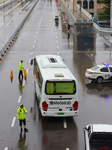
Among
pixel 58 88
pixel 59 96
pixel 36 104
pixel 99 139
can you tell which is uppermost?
pixel 58 88

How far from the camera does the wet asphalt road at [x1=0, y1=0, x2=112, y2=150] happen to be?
1498 centimetres

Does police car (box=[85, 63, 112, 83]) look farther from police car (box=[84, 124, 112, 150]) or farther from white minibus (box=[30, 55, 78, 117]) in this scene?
police car (box=[84, 124, 112, 150])

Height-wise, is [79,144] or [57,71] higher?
[57,71]

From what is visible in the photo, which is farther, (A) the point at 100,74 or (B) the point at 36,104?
(A) the point at 100,74

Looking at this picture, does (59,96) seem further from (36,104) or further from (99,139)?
(99,139)

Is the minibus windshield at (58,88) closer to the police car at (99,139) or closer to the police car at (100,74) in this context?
the police car at (99,139)

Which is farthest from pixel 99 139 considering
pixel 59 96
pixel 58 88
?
pixel 58 88

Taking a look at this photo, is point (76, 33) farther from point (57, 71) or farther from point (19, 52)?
point (57, 71)

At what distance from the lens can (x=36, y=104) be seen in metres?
20.2

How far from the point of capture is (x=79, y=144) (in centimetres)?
1454

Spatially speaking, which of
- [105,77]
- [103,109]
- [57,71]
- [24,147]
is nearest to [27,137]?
[24,147]

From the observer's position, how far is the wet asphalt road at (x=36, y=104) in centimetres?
1498

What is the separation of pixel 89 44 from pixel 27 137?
1220 inches

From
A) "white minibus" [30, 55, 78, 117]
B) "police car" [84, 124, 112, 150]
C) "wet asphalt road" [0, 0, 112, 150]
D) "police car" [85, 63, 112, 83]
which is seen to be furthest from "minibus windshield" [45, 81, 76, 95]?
"police car" [85, 63, 112, 83]
